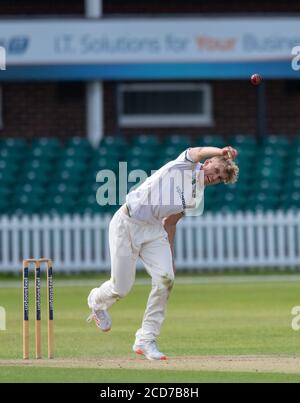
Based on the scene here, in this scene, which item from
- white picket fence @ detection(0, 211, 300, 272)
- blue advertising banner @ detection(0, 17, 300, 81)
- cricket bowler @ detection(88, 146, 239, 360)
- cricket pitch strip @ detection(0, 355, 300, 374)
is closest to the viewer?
cricket pitch strip @ detection(0, 355, 300, 374)

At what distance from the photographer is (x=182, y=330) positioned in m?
16.0

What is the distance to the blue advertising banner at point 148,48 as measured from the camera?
26500 millimetres

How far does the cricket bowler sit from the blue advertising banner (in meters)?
14.2

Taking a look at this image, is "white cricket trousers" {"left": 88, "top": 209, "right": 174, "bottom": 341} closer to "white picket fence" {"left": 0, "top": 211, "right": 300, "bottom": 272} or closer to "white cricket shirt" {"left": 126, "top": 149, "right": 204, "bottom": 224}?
"white cricket shirt" {"left": 126, "top": 149, "right": 204, "bottom": 224}

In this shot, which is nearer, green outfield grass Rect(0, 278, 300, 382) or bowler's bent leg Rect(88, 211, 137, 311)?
green outfield grass Rect(0, 278, 300, 382)

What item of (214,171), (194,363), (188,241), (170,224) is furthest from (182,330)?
(188,241)

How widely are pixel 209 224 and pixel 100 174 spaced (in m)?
2.23

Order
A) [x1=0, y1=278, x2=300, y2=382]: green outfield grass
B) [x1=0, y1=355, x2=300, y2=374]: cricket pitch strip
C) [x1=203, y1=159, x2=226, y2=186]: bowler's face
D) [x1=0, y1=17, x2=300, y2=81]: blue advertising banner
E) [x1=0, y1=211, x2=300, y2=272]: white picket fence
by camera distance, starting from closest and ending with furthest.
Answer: [x1=0, y1=278, x2=300, y2=382]: green outfield grass, [x1=0, y1=355, x2=300, y2=374]: cricket pitch strip, [x1=203, y1=159, x2=226, y2=186]: bowler's face, [x1=0, y1=211, x2=300, y2=272]: white picket fence, [x1=0, y1=17, x2=300, y2=81]: blue advertising banner

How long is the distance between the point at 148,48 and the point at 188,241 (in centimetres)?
435

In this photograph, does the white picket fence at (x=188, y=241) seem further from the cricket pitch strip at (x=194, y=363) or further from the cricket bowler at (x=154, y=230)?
the cricket pitch strip at (x=194, y=363)

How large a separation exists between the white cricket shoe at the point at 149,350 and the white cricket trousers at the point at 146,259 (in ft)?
0.16

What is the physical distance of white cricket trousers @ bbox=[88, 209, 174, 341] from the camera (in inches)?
494

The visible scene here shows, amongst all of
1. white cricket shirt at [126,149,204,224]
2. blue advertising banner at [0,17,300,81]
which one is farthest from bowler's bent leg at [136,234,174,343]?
blue advertising banner at [0,17,300,81]

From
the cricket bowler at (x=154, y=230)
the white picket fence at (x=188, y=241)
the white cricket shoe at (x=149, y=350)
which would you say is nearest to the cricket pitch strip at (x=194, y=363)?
the white cricket shoe at (x=149, y=350)
